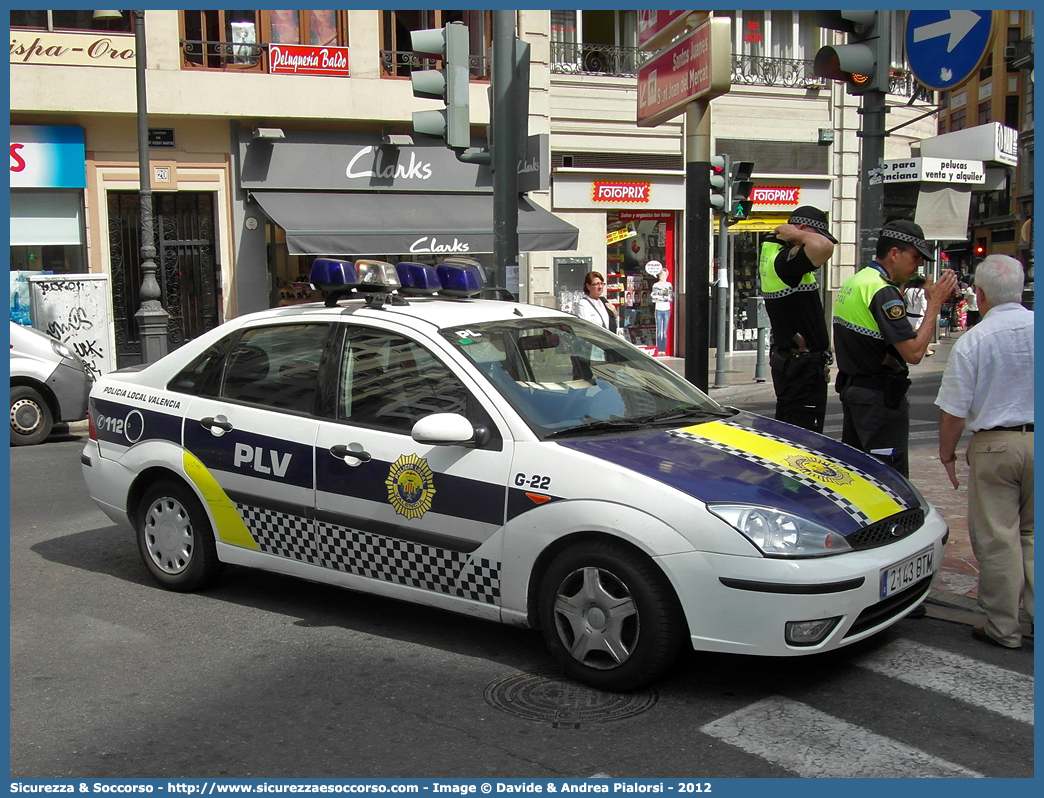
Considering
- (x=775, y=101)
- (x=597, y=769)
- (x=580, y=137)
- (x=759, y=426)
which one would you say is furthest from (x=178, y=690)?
(x=775, y=101)

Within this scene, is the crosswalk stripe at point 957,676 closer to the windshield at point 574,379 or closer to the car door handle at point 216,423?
the windshield at point 574,379

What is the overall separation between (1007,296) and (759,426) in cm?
123

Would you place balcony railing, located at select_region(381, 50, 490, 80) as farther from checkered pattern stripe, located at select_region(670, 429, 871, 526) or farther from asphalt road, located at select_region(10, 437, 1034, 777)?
checkered pattern stripe, located at select_region(670, 429, 871, 526)

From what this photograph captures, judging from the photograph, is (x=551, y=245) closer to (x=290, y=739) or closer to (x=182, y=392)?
(x=182, y=392)

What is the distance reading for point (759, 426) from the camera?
515cm

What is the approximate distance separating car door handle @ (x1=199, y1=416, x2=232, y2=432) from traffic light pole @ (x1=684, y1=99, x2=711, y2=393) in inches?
145

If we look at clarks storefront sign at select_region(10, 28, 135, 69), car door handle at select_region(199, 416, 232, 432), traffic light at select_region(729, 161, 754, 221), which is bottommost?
car door handle at select_region(199, 416, 232, 432)

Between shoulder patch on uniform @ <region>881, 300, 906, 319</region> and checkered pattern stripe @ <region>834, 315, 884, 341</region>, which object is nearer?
shoulder patch on uniform @ <region>881, 300, 906, 319</region>

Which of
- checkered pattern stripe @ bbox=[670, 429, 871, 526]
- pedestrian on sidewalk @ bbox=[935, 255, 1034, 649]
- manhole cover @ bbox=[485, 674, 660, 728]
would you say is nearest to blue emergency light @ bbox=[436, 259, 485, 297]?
checkered pattern stripe @ bbox=[670, 429, 871, 526]

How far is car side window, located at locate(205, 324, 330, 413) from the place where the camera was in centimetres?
536

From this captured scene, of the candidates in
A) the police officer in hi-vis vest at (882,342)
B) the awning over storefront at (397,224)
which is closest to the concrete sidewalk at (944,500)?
the police officer in hi-vis vest at (882,342)

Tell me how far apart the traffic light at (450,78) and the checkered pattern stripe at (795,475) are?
18.6ft

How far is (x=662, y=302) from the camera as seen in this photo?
2144 centimetres

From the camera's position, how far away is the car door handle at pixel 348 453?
4922 mm
